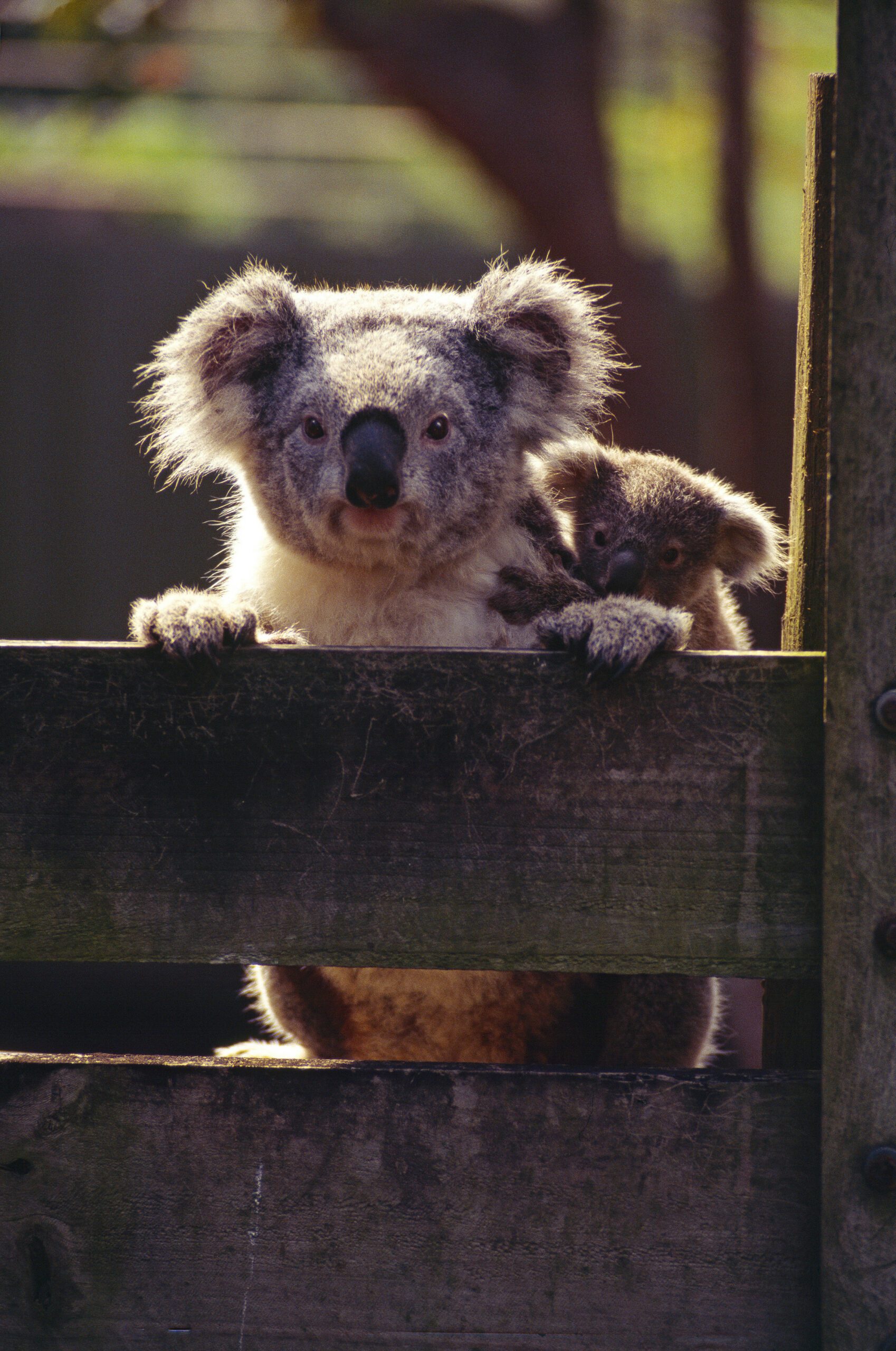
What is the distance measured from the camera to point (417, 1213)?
122 cm

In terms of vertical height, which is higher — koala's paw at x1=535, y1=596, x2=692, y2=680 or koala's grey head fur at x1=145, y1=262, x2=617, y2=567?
koala's grey head fur at x1=145, y1=262, x2=617, y2=567

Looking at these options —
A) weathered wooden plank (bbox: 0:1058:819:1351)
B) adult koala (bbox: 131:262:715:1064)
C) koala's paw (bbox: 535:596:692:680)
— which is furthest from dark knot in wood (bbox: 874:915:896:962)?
adult koala (bbox: 131:262:715:1064)

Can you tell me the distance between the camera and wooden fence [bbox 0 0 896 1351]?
121 cm

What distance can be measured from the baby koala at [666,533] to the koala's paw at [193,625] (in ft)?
3.28

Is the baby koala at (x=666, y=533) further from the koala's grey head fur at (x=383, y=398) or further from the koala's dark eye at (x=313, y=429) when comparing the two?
the koala's dark eye at (x=313, y=429)

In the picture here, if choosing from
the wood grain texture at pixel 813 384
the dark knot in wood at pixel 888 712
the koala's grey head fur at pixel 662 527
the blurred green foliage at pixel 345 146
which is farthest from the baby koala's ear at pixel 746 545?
the blurred green foliage at pixel 345 146

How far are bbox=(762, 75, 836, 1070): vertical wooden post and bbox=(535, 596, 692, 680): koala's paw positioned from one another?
0.51 ft

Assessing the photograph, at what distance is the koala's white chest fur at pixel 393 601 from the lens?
6.39 ft

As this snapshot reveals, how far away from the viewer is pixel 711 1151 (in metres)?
1.21

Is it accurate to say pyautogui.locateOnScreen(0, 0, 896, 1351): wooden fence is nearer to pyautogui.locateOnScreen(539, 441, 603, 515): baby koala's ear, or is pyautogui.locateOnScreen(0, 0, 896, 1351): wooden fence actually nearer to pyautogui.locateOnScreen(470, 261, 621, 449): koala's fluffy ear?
pyautogui.locateOnScreen(470, 261, 621, 449): koala's fluffy ear

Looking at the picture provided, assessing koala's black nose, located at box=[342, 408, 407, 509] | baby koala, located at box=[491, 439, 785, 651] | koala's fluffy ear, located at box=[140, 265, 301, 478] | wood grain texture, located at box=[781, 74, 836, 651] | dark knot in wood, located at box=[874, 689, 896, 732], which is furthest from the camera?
baby koala, located at box=[491, 439, 785, 651]

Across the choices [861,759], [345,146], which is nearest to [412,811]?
[861,759]

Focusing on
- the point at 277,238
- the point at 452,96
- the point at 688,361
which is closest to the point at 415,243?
the point at 277,238

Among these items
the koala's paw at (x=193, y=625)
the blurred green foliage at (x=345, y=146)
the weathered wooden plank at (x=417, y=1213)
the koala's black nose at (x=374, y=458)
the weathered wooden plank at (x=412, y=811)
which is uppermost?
the blurred green foliage at (x=345, y=146)
